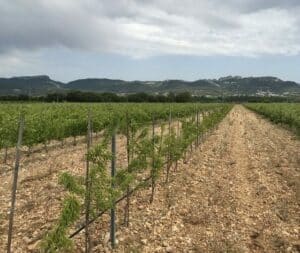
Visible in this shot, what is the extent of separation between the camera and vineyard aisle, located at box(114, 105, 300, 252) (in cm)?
739

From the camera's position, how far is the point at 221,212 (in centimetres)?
900

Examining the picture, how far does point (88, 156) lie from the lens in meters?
6.37

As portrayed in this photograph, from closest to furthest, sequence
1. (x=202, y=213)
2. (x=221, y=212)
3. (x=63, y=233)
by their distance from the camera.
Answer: (x=63, y=233) → (x=202, y=213) → (x=221, y=212)

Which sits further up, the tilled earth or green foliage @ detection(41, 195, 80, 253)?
green foliage @ detection(41, 195, 80, 253)

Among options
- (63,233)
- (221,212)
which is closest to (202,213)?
(221,212)

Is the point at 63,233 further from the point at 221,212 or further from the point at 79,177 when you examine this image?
the point at 221,212

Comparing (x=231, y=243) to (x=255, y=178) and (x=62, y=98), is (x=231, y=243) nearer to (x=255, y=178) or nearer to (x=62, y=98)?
(x=255, y=178)

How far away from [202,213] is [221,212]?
15.5 inches

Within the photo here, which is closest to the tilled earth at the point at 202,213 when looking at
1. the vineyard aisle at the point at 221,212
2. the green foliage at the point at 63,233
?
the vineyard aisle at the point at 221,212

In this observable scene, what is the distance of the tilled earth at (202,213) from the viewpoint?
7340 mm

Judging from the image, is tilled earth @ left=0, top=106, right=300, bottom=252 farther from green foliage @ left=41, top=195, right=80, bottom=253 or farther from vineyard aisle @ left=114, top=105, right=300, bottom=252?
green foliage @ left=41, top=195, right=80, bottom=253

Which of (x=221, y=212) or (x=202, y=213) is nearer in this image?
(x=202, y=213)

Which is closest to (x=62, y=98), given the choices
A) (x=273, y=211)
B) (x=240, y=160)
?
(x=240, y=160)

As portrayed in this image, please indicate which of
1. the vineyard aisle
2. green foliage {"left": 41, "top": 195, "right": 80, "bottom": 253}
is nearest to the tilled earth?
the vineyard aisle
